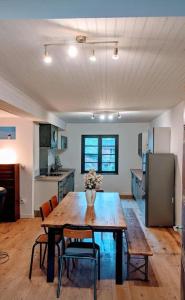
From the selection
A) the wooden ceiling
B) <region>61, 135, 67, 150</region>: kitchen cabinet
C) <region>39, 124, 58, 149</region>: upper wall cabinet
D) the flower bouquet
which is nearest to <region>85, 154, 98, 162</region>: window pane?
<region>61, 135, 67, 150</region>: kitchen cabinet

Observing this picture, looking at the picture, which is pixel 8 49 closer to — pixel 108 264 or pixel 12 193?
pixel 108 264

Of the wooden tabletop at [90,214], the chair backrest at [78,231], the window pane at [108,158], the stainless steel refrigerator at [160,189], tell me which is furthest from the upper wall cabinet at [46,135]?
the chair backrest at [78,231]

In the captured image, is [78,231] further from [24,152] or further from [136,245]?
[24,152]

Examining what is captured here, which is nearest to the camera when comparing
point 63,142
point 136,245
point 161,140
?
point 136,245

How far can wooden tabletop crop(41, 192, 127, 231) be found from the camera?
3025 millimetres

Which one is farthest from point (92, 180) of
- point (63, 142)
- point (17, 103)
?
point (63, 142)

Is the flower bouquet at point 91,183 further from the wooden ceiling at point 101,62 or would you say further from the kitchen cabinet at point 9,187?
the kitchen cabinet at point 9,187

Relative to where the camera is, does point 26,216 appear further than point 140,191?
No

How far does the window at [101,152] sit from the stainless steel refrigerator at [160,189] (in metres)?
3.62

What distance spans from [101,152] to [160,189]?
3.89 m

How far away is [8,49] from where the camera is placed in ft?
7.88

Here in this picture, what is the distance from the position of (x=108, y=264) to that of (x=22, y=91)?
288 centimetres

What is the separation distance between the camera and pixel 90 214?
3469mm

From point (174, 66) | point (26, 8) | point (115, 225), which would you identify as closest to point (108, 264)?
point (115, 225)
